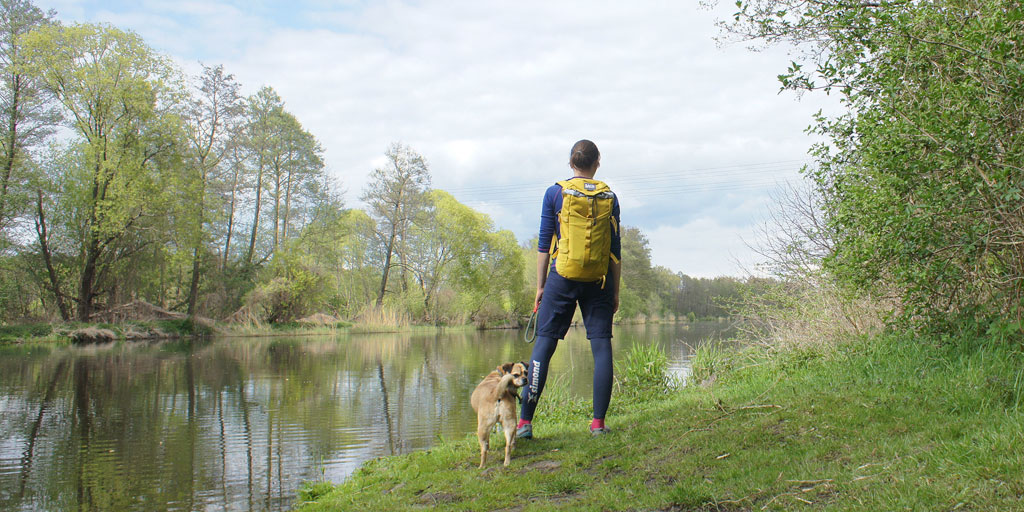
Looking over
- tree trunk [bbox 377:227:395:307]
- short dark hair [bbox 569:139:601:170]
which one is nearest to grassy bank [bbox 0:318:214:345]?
tree trunk [bbox 377:227:395:307]

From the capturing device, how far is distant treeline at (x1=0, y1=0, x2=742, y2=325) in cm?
2473

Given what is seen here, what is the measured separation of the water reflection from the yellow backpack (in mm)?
2993

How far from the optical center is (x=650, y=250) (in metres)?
64.3

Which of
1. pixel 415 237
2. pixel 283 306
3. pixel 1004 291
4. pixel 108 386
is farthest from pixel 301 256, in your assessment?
pixel 1004 291

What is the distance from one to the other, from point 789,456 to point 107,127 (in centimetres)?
2980

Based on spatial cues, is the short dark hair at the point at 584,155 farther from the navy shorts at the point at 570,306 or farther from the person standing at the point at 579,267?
the navy shorts at the point at 570,306

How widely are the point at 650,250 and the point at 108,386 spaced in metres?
56.9

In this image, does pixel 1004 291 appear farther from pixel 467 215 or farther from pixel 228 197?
pixel 467 215

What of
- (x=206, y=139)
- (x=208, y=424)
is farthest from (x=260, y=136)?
(x=208, y=424)

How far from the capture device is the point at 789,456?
3420 mm

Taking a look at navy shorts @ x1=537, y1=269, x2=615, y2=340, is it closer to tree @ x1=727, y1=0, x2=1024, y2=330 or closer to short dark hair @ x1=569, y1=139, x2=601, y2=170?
short dark hair @ x1=569, y1=139, x2=601, y2=170

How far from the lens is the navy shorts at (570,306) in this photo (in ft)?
14.3

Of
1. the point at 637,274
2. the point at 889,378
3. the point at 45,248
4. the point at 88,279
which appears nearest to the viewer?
the point at 889,378

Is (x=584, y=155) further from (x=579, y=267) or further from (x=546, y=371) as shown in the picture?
(x=546, y=371)
